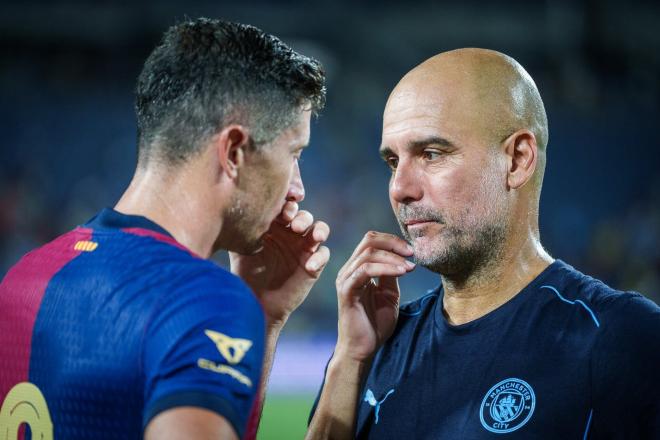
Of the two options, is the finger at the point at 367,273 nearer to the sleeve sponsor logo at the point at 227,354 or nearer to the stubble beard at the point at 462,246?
the stubble beard at the point at 462,246

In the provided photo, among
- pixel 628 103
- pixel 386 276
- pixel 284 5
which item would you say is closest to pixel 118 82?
pixel 284 5

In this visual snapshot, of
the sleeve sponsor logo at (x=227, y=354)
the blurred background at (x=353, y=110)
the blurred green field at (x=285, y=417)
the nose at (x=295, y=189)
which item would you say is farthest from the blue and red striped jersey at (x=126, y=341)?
the blurred background at (x=353, y=110)

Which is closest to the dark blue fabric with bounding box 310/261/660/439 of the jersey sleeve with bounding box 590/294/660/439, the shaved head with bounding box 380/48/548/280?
the jersey sleeve with bounding box 590/294/660/439

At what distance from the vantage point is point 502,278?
292 centimetres

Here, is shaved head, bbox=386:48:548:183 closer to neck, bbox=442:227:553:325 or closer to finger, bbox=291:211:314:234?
neck, bbox=442:227:553:325

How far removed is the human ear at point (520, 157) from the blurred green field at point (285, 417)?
601 cm

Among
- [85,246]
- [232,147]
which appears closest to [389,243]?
[232,147]

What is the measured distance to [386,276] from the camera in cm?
294

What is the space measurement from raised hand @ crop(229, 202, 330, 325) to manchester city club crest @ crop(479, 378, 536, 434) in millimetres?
861

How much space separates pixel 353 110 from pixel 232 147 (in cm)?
1711

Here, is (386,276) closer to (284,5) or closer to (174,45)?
(174,45)

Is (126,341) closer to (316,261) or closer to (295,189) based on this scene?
(295,189)

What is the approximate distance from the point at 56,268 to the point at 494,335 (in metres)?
1.50

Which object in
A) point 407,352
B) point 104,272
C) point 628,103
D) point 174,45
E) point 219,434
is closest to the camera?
point 219,434
